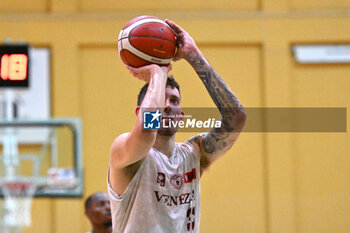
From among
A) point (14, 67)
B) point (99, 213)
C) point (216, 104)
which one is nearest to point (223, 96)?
point (216, 104)

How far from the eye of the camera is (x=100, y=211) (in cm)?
495

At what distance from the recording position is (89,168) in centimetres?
895

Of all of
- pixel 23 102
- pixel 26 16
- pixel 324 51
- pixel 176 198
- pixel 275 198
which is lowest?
pixel 275 198

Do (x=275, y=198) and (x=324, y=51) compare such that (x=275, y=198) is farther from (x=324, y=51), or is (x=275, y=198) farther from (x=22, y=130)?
(x=22, y=130)

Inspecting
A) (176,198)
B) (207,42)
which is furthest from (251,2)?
(176,198)

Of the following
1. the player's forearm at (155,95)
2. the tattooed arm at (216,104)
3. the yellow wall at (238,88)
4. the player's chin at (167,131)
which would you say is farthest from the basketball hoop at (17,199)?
the player's forearm at (155,95)

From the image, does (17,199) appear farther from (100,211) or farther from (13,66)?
(100,211)

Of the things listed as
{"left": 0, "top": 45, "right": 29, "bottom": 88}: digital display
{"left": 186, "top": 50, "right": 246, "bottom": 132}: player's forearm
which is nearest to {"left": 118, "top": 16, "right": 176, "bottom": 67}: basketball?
{"left": 186, "top": 50, "right": 246, "bottom": 132}: player's forearm

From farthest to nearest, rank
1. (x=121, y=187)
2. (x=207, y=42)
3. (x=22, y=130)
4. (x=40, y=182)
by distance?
1. (x=207, y=42)
2. (x=22, y=130)
3. (x=40, y=182)
4. (x=121, y=187)

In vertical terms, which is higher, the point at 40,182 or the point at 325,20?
the point at 325,20

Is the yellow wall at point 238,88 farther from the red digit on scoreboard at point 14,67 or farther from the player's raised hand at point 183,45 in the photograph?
the player's raised hand at point 183,45

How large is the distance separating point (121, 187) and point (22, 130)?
6056mm

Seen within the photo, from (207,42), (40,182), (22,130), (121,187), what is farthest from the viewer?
(207,42)

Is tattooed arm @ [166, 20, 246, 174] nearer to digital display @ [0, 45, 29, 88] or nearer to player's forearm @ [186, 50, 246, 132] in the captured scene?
player's forearm @ [186, 50, 246, 132]
